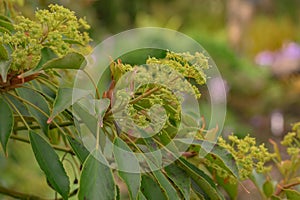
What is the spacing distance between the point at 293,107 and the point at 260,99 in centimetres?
37

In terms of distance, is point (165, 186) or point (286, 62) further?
point (286, 62)

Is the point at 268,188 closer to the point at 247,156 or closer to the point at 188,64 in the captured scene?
the point at 247,156

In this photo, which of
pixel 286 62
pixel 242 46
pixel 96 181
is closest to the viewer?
pixel 96 181

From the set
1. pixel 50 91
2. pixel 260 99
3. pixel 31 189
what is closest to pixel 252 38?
pixel 260 99

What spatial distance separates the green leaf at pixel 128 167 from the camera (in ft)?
1.54

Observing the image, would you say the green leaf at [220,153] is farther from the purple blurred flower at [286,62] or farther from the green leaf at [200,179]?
the purple blurred flower at [286,62]

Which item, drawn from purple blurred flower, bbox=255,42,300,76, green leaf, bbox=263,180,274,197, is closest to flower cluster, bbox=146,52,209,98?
green leaf, bbox=263,180,274,197

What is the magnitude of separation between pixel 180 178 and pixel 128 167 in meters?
0.07

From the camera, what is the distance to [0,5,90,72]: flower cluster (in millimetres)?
505

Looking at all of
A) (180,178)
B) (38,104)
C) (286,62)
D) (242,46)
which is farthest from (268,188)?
(242,46)

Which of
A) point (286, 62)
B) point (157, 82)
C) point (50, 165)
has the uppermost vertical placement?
point (286, 62)

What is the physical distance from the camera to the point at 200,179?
553mm

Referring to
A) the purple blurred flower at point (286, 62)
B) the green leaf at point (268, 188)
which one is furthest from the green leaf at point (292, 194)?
the purple blurred flower at point (286, 62)

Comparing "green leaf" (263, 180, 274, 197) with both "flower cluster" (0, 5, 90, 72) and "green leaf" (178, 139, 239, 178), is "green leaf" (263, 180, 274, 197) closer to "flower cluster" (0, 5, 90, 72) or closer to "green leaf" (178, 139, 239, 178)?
"green leaf" (178, 139, 239, 178)
